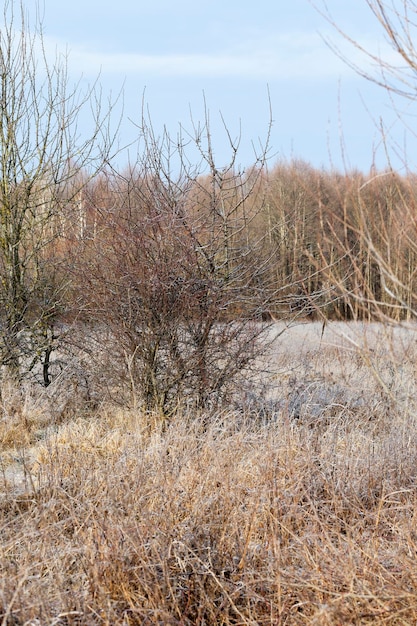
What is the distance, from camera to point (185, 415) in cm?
651

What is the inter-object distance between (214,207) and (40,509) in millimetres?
3125

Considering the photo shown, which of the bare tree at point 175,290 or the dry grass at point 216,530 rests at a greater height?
the bare tree at point 175,290

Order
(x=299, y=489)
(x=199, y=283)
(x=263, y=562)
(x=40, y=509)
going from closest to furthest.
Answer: (x=263, y=562) → (x=40, y=509) → (x=299, y=489) → (x=199, y=283)

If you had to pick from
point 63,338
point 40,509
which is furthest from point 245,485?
point 63,338

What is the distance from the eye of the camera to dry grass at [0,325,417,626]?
130 inches

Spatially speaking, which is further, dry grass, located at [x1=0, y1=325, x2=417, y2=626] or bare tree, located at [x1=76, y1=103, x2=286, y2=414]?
bare tree, located at [x1=76, y1=103, x2=286, y2=414]

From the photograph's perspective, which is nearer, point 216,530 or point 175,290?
point 216,530

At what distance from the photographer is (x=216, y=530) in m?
3.97

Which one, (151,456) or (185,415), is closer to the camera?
(151,456)

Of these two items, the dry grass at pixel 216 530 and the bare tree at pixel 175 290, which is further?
the bare tree at pixel 175 290

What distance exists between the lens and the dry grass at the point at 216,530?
329cm

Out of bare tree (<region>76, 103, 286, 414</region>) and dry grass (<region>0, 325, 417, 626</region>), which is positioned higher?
bare tree (<region>76, 103, 286, 414</region>)

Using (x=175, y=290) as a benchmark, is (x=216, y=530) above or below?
below

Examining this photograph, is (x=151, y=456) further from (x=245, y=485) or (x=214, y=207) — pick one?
(x=214, y=207)
